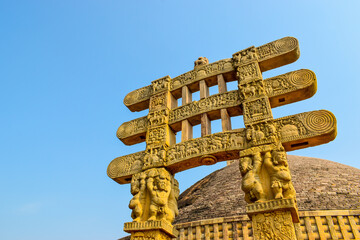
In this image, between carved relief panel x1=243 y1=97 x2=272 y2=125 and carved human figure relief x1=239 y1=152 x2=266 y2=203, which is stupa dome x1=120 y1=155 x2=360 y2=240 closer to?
carved human figure relief x1=239 y1=152 x2=266 y2=203

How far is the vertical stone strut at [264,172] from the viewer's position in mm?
4621

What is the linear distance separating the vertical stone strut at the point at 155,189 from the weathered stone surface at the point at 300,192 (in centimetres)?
606

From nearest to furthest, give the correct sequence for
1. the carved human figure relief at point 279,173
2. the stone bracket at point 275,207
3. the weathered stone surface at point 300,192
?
the stone bracket at point 275,207
the carved human figure relief at point 279,173
the weathered stone surface at point 300,192

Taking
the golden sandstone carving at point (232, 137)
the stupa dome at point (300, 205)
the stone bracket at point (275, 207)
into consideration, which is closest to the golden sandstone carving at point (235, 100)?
the golden sandstone carving at point (232, 137)

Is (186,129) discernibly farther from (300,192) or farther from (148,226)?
(300,192)

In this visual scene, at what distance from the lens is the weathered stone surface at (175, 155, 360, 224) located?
11367 millimetres

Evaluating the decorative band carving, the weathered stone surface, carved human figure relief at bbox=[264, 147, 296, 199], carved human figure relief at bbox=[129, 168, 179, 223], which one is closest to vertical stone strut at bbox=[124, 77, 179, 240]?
carved human figure relief at bbox=[129, 168, 179, 223]

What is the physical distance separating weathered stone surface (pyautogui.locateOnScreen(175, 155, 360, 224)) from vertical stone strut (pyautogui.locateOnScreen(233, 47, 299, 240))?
→ 663 cm

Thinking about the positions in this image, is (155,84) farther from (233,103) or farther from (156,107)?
(233,103)

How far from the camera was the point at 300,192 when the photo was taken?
12.7 m

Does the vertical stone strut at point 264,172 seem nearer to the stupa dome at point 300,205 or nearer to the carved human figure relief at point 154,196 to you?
the stupa dome at point 300,205

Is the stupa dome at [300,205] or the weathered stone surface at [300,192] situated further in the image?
the weathered stone surface at [300,192]

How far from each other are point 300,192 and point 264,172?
899 centimetres

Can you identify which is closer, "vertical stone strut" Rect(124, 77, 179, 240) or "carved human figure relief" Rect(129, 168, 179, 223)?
"vertical stone strut" Rect(124, 77, 179, 240)
